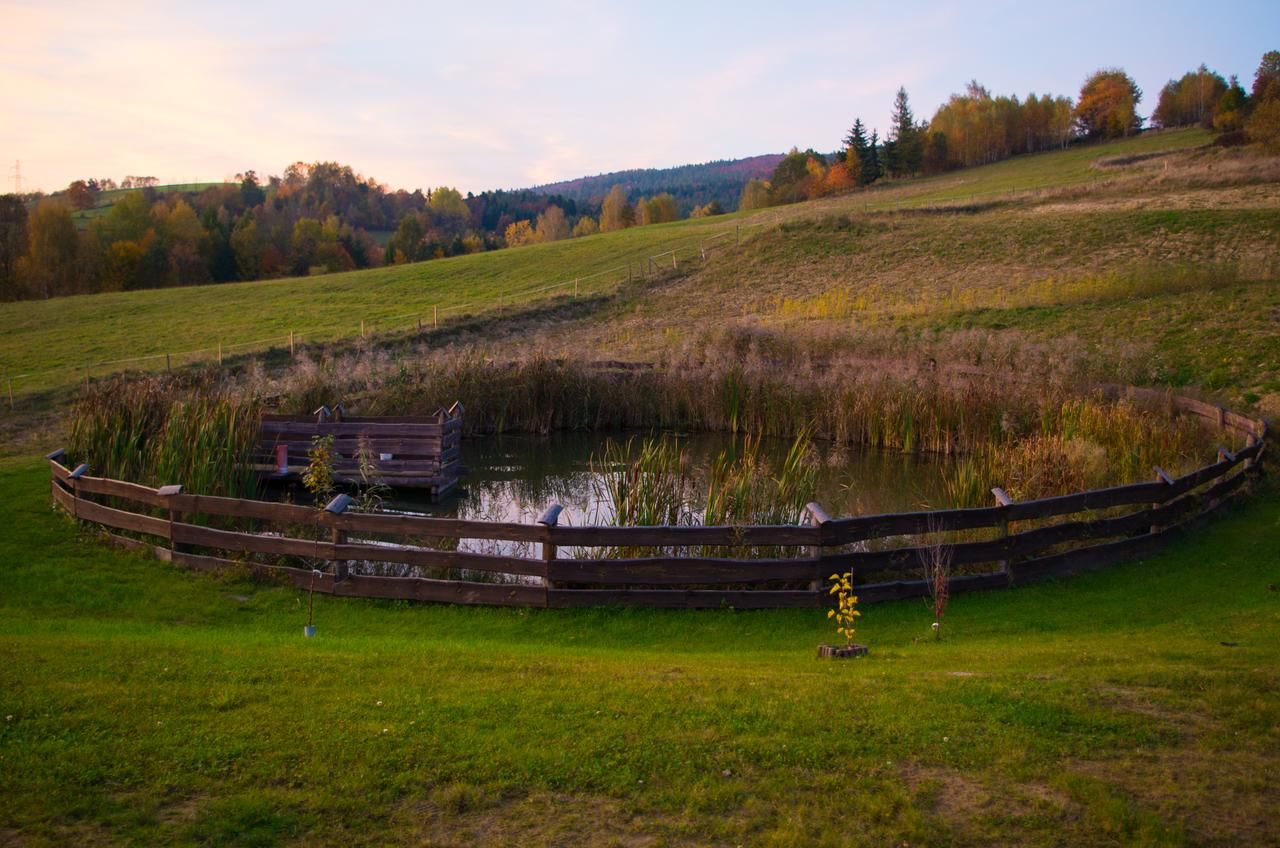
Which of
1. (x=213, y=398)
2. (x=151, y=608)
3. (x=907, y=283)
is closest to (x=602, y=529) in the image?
(x=151, y=608)

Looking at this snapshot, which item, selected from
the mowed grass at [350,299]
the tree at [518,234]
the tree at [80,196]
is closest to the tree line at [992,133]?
the mowed grass at [350,299]

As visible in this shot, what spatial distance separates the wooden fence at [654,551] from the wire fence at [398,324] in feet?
62.0

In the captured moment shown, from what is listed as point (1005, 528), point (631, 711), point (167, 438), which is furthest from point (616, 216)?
point (631, 711)

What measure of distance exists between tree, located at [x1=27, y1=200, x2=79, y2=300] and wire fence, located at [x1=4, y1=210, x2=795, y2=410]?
3459cm

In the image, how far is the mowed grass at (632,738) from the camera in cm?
491

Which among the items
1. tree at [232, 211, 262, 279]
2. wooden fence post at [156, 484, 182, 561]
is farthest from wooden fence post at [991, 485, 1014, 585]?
tree at [232, 211, 262, 279]

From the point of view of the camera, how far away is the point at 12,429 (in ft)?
79.1

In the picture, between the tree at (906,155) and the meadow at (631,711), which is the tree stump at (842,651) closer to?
the meadow at (631,711)

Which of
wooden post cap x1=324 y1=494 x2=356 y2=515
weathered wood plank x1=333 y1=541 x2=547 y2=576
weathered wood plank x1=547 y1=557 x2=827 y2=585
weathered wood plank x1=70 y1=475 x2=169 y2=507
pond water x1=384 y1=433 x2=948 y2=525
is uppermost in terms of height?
weathered wood plank x1=70 y1=475 x2=169 y2=507

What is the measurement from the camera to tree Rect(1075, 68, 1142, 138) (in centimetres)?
9969

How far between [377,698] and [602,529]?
4.23 meters

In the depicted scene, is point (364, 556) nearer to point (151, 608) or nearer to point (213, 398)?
point (151, 608)

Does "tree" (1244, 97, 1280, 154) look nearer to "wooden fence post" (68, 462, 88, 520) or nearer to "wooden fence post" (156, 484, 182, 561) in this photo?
"wooden fence post" (156, 484, 182, 561)

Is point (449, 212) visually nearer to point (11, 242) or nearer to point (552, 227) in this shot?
point (552, 227)
